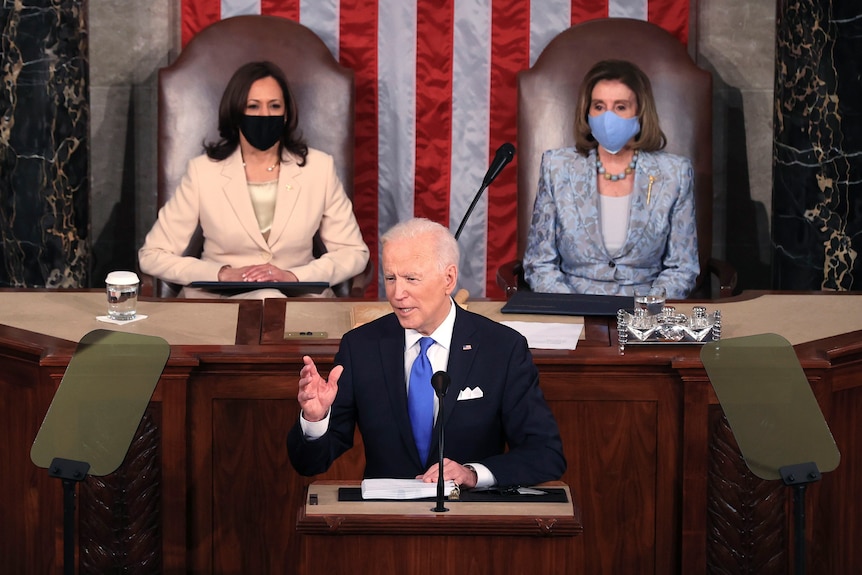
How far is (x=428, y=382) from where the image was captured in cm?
303

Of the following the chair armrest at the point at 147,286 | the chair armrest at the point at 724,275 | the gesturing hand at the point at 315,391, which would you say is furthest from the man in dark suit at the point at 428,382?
the chair armrest at the point at 724,275

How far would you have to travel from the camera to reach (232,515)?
352cm

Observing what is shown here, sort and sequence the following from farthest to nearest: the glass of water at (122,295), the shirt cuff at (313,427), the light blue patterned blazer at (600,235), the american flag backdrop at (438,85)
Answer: the american flag backdrop at (438,85)
the light blue patterned blazer at (600,235)
the glass of water at (122,295)
the shirt cuff at (313,427)

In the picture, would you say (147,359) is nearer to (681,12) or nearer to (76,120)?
(76,120)

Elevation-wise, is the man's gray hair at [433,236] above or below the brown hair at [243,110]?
below

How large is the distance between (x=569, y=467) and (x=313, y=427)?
0.95 m

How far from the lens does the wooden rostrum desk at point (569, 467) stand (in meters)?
3.43

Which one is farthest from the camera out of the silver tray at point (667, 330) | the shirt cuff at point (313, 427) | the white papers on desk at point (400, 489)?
the silver tray at point (667, 330)

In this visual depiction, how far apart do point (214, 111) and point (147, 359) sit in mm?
2857

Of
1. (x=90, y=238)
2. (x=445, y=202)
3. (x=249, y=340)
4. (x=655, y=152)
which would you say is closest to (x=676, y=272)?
(x=655, y=152)

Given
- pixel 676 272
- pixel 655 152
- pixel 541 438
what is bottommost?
pixel 541 438

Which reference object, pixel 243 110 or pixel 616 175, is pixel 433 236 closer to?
pixel 616 175

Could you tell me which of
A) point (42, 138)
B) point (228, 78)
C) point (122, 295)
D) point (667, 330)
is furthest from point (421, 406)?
point (42, 138)

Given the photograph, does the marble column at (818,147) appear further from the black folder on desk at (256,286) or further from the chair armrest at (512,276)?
the black folder on desk at (256,286)
